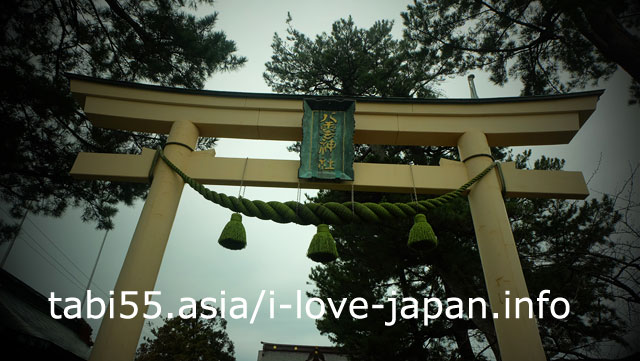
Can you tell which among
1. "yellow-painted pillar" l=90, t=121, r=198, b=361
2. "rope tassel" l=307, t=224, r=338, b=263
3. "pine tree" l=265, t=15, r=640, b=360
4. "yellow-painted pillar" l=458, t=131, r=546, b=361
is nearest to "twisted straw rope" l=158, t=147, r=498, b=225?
"rope tassel" l=307, t=224, r=338, b=263

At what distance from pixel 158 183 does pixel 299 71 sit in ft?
20.2

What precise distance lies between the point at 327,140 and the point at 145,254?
1969 millimetres

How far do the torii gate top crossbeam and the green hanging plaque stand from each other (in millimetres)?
211

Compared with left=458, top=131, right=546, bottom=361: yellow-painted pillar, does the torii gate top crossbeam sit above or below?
above

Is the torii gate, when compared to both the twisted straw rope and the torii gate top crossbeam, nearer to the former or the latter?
the torii gate top crossbeam

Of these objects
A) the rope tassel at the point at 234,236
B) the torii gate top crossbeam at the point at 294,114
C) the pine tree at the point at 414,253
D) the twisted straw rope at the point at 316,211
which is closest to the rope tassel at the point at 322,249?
the twisted straw rope at the point at 316,211

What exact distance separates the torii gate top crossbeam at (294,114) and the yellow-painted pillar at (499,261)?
309mm

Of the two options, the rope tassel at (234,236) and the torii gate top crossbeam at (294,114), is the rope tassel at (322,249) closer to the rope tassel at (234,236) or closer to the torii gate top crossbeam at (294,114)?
the rope tassel at (234,236)

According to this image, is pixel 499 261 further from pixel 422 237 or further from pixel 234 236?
pixel 234 236

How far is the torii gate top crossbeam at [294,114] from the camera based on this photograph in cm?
312

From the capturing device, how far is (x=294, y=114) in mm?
3236

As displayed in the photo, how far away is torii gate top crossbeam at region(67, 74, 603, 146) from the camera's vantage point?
3121mm

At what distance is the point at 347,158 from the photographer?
287cm

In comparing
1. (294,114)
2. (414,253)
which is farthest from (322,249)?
(414,253)
